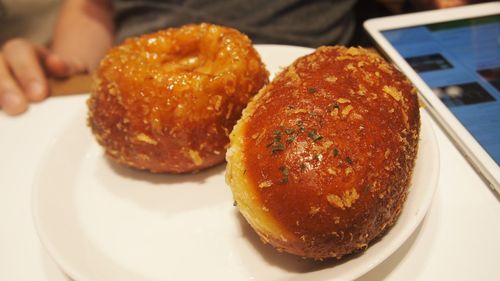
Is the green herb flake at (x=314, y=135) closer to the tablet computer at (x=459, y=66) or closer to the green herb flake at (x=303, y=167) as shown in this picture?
the green herb flake at (x=303, y=167)

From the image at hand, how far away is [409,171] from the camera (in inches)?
30.9

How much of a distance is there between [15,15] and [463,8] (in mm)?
2092

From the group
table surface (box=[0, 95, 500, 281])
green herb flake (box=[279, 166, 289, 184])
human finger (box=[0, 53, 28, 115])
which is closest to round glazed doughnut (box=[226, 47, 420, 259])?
green herb flake (box=[279, 166, 289, 184])

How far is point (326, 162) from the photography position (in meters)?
0.69

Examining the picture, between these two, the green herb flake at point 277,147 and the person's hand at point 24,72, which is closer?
the green herb flake at point 277,147

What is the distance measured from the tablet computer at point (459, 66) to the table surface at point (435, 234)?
0.04 metres

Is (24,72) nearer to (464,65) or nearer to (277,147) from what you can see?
(277,147)

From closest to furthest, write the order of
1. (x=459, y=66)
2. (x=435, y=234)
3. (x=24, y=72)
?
(x=435, y=234), (x=459, y=66), (x=24, y=72)

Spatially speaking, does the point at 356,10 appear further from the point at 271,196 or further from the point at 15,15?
the point at 15,15

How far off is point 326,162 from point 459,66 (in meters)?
0.71

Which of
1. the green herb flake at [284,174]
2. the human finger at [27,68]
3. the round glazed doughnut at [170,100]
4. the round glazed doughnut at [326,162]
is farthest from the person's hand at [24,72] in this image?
the green herb flake at [284,174]

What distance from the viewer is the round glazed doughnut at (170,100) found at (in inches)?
36.5

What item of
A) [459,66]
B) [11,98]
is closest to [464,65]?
[459,66]

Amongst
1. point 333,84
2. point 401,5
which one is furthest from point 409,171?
point 401,5
